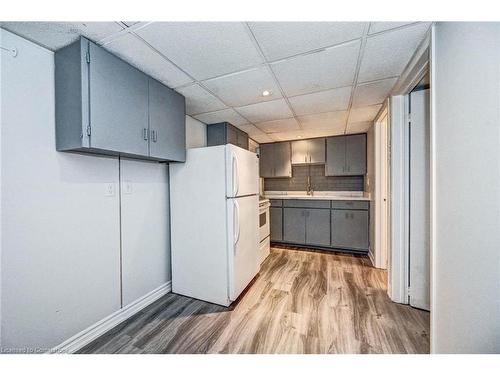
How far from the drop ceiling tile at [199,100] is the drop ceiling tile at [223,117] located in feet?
0.36

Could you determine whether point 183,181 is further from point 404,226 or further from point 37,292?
point 404,226

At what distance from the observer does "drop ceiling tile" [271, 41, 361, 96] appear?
1.40 meters

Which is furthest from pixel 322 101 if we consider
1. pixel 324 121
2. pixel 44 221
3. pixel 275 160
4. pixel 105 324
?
pixel 105 324

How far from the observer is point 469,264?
85 cm

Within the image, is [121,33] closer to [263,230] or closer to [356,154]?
[263,230]

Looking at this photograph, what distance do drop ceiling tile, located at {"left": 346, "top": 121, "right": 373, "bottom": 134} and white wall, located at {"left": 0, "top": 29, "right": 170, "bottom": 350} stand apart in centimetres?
312

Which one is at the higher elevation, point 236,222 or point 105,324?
point 236,222

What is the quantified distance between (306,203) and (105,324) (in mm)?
Answer: 3021

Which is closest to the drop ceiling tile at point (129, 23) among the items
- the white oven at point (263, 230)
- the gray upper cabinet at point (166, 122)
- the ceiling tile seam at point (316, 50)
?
the gray upper cabinet at point (166, 122)

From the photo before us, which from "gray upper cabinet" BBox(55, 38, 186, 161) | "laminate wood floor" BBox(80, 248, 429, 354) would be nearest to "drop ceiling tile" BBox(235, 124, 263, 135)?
"gray upper cabinet" BBox(55, 38, 186, 161)

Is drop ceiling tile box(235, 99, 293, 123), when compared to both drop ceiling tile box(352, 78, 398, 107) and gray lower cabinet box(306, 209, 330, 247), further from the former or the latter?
gray lower cabinet box(306, 209, 330, 247)

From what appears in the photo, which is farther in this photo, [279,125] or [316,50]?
[279,125]

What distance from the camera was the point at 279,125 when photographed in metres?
3.04

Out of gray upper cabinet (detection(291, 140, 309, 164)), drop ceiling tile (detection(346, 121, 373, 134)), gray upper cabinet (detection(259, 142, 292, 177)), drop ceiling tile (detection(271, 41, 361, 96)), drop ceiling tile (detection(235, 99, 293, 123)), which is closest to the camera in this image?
drop ceiling tile (detection(271, 41, 361, 96))
